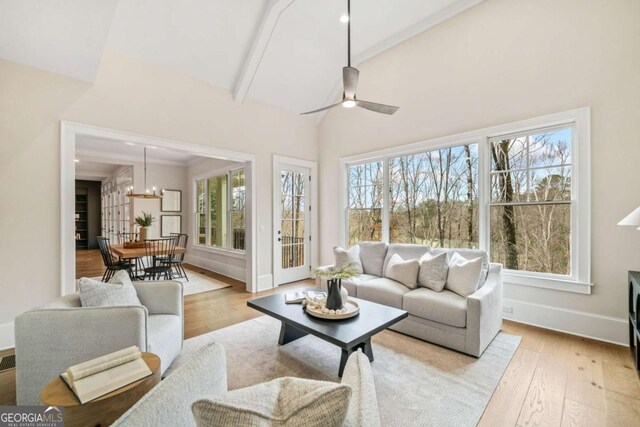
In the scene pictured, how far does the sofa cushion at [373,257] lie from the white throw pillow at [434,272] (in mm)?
730

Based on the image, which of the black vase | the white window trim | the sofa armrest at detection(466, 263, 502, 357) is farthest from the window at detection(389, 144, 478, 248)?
the black vase

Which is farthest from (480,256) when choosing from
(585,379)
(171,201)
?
(171,201)

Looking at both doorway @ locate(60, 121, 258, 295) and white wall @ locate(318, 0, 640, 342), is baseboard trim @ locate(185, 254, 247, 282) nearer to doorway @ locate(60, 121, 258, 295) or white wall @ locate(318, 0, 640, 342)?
A: doorway @ locate(60, 121, 258, 295)

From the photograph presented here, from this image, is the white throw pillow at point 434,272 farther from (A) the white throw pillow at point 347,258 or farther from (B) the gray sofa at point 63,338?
(B) the gray sofa at point 63,338

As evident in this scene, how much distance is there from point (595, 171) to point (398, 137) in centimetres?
239

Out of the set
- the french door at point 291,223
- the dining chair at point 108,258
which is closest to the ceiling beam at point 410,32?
the french door at point 291,223

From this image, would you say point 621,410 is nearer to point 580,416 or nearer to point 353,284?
point 580,416

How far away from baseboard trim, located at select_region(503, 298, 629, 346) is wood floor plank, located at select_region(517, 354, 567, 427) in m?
0.79

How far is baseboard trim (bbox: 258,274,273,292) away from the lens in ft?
16.1

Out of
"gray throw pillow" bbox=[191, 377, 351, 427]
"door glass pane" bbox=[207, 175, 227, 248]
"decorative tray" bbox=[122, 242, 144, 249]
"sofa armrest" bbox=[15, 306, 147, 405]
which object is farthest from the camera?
"door glass pane" bbox=[207, 175, 227, 248]

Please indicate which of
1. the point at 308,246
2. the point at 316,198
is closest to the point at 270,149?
the point at 316,198

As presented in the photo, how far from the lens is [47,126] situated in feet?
9.96

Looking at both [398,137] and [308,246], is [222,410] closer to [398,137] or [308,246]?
[398,137]

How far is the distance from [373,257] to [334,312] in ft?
6.06
